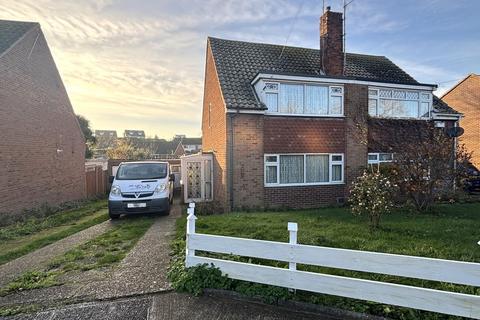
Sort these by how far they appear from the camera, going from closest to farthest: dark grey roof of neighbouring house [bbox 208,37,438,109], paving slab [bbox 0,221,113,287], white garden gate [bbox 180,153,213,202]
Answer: paving slab [bbox 0,221,113,287] < dark grey roof of neighbouring house [bbox 208,37,438,109] < white garden gate [bbox 180,153,213,202]

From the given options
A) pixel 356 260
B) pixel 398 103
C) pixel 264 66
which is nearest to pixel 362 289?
pixel 356 260

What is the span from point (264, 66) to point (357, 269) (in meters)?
11.7

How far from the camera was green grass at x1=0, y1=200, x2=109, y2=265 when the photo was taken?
23.2 feet

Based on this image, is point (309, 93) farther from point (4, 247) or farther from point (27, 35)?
point (27, 35)

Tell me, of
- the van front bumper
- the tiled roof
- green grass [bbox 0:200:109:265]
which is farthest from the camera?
the tiled roof

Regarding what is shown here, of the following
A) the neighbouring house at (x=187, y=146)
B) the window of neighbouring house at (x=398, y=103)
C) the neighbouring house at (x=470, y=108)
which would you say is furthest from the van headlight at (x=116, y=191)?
the neighbouring house at (x=187, y=146)

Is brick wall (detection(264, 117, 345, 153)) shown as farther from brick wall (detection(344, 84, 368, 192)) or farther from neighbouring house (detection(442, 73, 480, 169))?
neighbouring house (detection(442, 73, 480, 169))

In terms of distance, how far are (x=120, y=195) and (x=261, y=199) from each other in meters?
5.13

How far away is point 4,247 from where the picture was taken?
7496 mm

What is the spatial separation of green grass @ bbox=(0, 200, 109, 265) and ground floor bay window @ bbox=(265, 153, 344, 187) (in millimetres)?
6470

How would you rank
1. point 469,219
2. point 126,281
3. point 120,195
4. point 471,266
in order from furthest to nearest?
point 120,195 < point 469,219 < point 126,281 < point 471,266

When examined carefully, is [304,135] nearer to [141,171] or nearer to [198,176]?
[198,176]

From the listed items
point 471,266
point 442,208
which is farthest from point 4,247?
point 442,208

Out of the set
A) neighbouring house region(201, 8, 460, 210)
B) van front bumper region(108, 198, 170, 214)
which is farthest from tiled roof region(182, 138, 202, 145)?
van front bumper region(108, 198, 170, 214)
